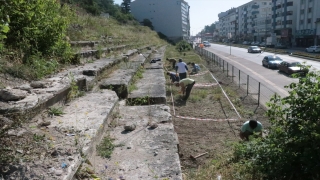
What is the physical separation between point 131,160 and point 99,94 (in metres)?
2.29

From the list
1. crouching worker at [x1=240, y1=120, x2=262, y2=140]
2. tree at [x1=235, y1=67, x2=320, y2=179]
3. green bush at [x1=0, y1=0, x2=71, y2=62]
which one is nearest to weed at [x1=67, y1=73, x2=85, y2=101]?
green bush at [x1=0, y1=0, x2=71, y2=62]

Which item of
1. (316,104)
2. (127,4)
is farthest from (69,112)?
(127,4)

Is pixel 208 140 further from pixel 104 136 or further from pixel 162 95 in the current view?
pixel 104 136

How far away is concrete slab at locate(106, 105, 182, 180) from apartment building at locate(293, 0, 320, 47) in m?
54.8

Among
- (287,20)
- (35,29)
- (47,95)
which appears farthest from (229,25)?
(47,95)

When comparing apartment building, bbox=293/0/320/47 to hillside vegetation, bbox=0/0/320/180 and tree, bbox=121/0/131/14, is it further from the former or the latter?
hillside vegetation, bbox=0/0/320/180

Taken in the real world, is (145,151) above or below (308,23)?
below

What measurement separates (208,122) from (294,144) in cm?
389

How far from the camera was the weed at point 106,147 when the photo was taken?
332 cm

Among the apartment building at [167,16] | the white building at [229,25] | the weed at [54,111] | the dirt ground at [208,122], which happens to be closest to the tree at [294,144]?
the dirt ground at [208,122]

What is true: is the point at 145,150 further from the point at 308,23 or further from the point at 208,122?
the point at 308,23

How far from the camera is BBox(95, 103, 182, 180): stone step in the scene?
301 centimetres

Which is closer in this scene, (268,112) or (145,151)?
(145,151)

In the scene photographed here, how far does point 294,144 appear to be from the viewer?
163 inches
